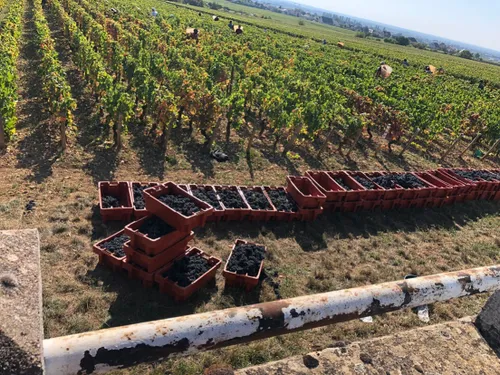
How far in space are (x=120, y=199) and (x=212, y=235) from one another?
298 cm

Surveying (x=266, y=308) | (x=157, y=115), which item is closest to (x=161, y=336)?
(x=266, y=308)

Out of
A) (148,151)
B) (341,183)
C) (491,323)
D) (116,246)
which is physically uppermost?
(491,323)

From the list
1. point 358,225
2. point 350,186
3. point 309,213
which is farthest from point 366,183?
point 309,213

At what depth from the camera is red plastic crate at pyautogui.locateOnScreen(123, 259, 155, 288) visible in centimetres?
773

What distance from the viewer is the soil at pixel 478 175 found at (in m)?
15.8

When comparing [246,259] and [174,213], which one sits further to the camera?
[246,259]

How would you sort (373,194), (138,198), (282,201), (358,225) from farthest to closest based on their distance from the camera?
(373,194)
(358,225)
(282,201)
(138,198)

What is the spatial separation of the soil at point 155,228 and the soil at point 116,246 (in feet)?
4.45

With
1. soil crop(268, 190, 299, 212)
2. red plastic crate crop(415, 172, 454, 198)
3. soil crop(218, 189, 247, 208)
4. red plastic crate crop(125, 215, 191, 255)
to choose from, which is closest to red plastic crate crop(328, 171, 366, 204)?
soil crop(268, 190, 299, 212)

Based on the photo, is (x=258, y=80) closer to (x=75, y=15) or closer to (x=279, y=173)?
(x=279, y=173)

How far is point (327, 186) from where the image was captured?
1298cm

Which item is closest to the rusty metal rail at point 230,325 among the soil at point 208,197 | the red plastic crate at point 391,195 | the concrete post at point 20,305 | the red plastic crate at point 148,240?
the concrete post at point 20,305

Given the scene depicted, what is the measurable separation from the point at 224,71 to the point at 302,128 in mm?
7852

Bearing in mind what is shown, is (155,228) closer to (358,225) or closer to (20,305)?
(20,305)
